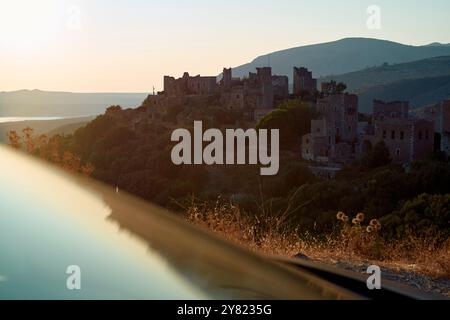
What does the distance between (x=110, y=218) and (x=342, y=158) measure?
43.6 metres

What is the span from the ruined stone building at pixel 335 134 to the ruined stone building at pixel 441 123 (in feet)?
18.6

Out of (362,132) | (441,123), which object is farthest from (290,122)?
(441,123)

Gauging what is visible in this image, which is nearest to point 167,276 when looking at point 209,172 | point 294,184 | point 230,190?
point 294,184

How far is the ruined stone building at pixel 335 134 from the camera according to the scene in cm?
4441

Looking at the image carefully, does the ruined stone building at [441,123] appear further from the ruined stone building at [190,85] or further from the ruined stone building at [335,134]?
the ruined stone building at [190,85]

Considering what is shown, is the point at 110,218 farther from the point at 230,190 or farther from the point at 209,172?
the point at 209,172

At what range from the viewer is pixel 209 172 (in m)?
42.9

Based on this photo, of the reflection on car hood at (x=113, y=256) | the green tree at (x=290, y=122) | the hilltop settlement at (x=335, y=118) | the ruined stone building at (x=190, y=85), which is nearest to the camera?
the reflection on car hood at (x=113, y=256)

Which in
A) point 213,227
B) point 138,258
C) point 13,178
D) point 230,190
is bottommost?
point 230,190

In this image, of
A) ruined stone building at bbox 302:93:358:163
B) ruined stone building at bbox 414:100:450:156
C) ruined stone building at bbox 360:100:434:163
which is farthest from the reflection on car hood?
ruined stone building at bbox 414:100:450:156

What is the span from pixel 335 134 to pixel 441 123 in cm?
784

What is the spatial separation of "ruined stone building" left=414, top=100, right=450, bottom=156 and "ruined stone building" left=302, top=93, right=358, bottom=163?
5.68 m

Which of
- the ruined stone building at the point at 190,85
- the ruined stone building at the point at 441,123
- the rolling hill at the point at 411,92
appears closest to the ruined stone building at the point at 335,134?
the ruined stone building at the point at 441,123
